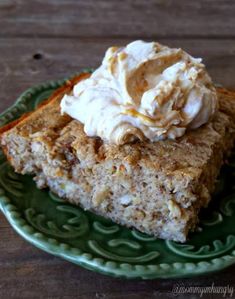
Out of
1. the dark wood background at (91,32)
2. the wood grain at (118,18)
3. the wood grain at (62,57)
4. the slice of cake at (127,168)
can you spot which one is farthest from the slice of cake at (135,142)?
the wood grain at (118,18)

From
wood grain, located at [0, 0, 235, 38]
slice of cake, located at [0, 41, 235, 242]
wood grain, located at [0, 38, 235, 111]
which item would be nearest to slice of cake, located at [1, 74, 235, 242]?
slice of cake, located at [0, 41, 235, 242]

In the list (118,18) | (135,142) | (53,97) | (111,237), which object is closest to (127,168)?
(135,142)

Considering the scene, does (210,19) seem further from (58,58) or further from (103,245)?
(103,245)

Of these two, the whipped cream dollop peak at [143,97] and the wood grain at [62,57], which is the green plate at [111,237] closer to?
the whipped cream dollop peak at [143,97]

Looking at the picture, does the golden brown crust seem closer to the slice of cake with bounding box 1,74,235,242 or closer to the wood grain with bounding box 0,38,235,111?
the slice of cake with bounding box 1,74,235,242

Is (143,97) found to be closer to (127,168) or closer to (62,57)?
(127,168)

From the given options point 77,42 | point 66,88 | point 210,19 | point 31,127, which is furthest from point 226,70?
point 31,127

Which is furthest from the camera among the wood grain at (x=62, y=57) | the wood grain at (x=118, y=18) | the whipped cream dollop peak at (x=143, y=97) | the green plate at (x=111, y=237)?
the wood grain at (x=118, y=18)
